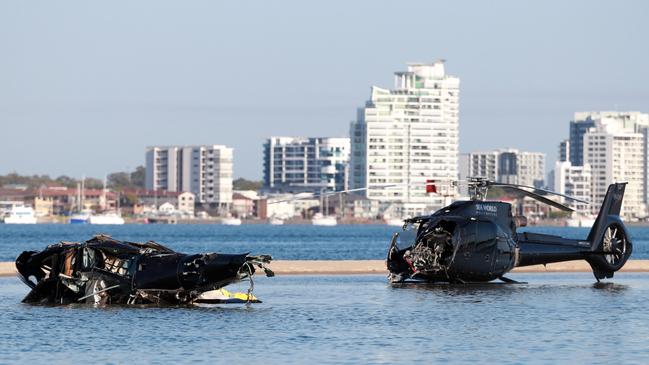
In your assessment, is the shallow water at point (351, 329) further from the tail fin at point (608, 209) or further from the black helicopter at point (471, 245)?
the tail fin at point (608, 209)

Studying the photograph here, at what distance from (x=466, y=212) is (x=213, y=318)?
52.6 feet

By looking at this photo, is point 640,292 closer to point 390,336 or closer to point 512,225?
point 512,225

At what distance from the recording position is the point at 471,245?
55.2 m

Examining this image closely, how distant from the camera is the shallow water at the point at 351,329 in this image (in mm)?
34781

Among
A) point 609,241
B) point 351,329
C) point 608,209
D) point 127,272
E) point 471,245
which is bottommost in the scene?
point 351,329

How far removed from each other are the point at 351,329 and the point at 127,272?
8.99m

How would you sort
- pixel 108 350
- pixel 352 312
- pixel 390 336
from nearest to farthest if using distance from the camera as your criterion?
pixel 108 350, pixel 390 336, pixel 352 312

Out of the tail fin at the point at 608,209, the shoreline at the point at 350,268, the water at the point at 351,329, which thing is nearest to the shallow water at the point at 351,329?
the water at the point at 351,329

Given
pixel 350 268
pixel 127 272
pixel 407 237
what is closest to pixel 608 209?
pixel 407 237

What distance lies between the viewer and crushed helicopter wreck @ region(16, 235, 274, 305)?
44.9 metres

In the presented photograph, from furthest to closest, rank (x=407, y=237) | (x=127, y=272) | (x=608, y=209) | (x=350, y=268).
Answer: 1. (x=350, y=268)
2. (x=608, y=209)
3. (x=407, y=237)
4. (x=127, y=272)

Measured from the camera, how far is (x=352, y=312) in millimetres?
45781

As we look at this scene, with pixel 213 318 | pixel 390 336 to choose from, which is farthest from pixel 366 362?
pixel 213 318

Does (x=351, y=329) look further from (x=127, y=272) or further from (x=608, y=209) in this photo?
(x=608, y=209)
